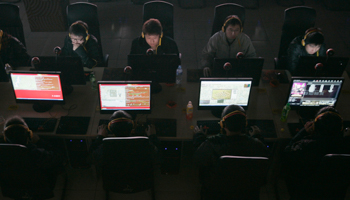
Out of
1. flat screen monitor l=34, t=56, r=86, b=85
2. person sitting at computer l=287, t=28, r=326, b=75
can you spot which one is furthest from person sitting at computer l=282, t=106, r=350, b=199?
flat screen monitor l=34, t=56, r=86, b=85

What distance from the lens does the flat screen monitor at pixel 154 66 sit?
A: 10.9 ft

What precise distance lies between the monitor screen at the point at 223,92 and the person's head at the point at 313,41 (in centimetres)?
127

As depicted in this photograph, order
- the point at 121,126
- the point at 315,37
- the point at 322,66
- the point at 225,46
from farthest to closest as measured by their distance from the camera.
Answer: the point at 225,46 < the point at 315,37 < the point at 322,66 < the point at 121,126

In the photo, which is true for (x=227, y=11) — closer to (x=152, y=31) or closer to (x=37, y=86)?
(x=152, y=31)

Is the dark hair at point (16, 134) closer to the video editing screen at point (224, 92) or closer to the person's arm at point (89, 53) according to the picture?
the person's arm at point (89, 53)

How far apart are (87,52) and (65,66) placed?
802 mm

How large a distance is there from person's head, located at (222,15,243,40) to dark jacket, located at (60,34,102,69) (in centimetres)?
181

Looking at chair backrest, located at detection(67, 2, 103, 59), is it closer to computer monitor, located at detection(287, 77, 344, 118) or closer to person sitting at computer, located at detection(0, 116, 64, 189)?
person sitting at computer, located at detection(0, 116, 64, 189)

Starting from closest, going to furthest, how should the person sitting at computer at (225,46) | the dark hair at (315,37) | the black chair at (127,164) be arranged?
the black chair at (127,164) < the dark hair at (315,37) < the person sitting at computer at (225,46)

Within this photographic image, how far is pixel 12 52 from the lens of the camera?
13.6ft

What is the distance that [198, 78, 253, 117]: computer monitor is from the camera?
10.2 feet

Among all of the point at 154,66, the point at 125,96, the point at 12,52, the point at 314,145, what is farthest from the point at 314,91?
the point at 12,52

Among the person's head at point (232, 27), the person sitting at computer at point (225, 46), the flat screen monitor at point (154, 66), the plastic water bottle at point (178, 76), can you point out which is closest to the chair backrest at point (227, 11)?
the person sitting at computer at point (225, 46)

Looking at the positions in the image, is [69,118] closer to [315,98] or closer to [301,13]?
[315,98]
